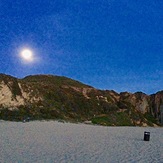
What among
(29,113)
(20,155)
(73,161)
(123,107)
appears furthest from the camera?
(123,107)

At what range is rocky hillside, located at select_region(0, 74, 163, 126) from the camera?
1788 inches

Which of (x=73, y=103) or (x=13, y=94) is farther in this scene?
(x=73, y=103)

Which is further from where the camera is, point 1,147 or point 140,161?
point 1,147

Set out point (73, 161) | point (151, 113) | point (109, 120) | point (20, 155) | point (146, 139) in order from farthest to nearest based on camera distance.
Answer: point (151, 113), point (109, 120), point (146, 139), point (20, 155), point (73, 161)

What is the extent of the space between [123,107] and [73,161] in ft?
190

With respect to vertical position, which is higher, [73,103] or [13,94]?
[73,103]

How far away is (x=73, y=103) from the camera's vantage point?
60531 millimetres

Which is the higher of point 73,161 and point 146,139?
point 146,139

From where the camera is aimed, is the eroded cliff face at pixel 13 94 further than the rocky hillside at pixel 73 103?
No

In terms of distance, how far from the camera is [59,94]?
198 ft

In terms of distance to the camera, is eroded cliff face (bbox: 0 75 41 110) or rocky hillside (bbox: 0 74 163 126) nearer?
eroded cliff face (bbox: 0 75 41 110)

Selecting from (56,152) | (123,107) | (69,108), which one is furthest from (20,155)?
(123,107)

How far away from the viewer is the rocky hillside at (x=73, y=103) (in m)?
45.4

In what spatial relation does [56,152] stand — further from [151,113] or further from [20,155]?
[151,113]
